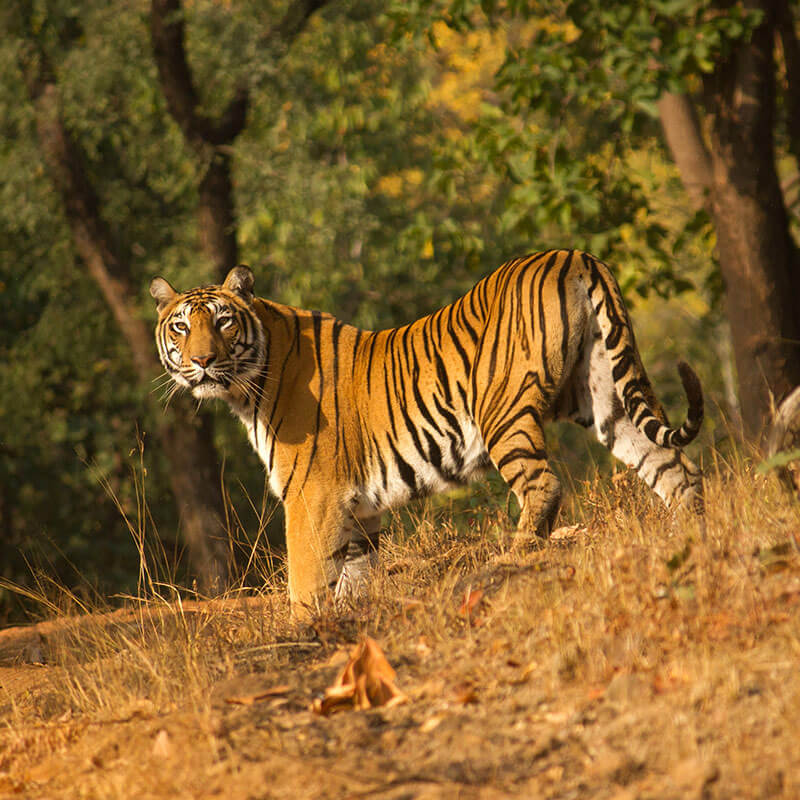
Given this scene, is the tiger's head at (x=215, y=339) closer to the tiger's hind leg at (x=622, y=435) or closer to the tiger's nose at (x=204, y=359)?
the tiger's nose at (x=204, y=359)

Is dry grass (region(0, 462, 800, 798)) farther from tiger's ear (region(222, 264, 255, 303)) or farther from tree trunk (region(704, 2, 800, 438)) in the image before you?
tree trunk (region(704, 2, 800, 438))

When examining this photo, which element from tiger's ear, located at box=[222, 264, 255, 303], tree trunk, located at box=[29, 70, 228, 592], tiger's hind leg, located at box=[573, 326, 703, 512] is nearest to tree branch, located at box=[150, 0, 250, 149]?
tree trunk, located at box=[29, 70, 228, 592]

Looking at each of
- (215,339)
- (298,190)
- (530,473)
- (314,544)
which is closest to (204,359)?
(215,339)

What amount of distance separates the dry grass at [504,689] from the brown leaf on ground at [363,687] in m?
0.07

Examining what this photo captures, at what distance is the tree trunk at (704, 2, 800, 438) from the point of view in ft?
26.0

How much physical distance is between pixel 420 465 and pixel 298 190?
667 cm

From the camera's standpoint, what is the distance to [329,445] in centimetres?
581

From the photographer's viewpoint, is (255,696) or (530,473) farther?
(530,473)

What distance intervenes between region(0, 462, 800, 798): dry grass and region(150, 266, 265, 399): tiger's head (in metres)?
1.52

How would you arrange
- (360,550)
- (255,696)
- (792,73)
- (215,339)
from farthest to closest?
(792,73)
(360,550)
(215,339)
(255,696)

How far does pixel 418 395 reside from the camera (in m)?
5.82

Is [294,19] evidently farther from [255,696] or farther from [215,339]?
[255,696]

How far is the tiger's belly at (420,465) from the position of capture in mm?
5695

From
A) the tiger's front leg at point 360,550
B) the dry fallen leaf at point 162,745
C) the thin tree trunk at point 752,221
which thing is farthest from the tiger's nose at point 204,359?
the thin tree trunk at point 752,221
